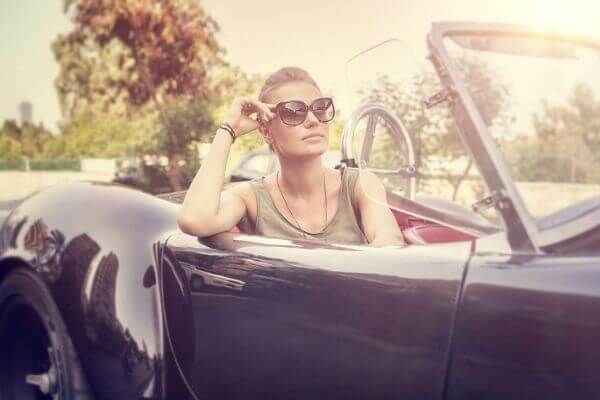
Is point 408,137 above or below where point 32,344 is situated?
above

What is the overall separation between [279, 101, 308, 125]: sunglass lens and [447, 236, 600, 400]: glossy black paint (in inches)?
31.4

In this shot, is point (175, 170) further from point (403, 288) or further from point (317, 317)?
point (403, 288)

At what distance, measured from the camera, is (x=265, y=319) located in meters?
1.63

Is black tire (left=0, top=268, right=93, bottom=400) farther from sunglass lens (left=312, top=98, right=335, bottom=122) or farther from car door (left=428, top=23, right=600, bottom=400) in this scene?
car door (left=428, top=23, right=600, bottom=400)

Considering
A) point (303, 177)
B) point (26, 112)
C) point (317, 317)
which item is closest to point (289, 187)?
point (303, 177)

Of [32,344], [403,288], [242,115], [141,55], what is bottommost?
[32,344]

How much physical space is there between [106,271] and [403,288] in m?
1.07

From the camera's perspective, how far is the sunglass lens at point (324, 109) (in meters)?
1.95

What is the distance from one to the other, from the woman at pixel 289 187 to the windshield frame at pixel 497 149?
564 mm

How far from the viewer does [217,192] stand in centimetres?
Answer: 213

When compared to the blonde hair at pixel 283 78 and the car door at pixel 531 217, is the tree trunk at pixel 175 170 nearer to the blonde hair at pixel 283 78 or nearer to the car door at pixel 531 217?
the blonde hair at pixel 283 78

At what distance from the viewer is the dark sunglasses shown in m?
1.96

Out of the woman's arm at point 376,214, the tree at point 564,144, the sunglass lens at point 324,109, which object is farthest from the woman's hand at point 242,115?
the tree at point 564,144

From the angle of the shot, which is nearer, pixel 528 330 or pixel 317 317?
pixel 528 330
